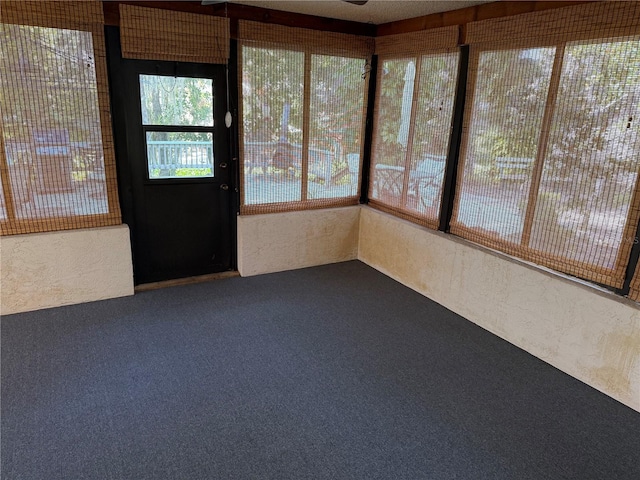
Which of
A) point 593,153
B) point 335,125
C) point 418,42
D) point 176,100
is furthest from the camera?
point 335,125

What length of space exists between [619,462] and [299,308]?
2206 millimetres

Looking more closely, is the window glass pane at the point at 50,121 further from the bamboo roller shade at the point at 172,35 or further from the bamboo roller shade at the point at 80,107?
the bamboo roller shade at the point at 172,35

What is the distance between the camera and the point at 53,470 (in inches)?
72.7

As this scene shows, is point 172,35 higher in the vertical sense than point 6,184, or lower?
higher

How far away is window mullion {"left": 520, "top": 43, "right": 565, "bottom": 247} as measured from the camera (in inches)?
102

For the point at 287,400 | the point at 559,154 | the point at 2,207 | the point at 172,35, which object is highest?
the point at 172,35

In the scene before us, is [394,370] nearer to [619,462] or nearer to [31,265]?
[619,462]

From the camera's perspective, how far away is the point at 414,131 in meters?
3.78

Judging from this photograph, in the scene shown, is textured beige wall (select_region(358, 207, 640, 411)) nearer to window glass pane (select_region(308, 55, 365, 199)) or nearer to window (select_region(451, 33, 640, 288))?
window (select_region(451, 33, 640, 288))

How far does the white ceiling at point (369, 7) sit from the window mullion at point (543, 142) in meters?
0.76

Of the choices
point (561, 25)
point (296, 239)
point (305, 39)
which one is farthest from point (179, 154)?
point (561, 25)

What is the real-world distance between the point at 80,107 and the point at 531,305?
3488 mm

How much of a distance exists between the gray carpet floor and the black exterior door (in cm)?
57

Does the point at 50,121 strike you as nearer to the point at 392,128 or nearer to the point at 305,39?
the point at 305,39
